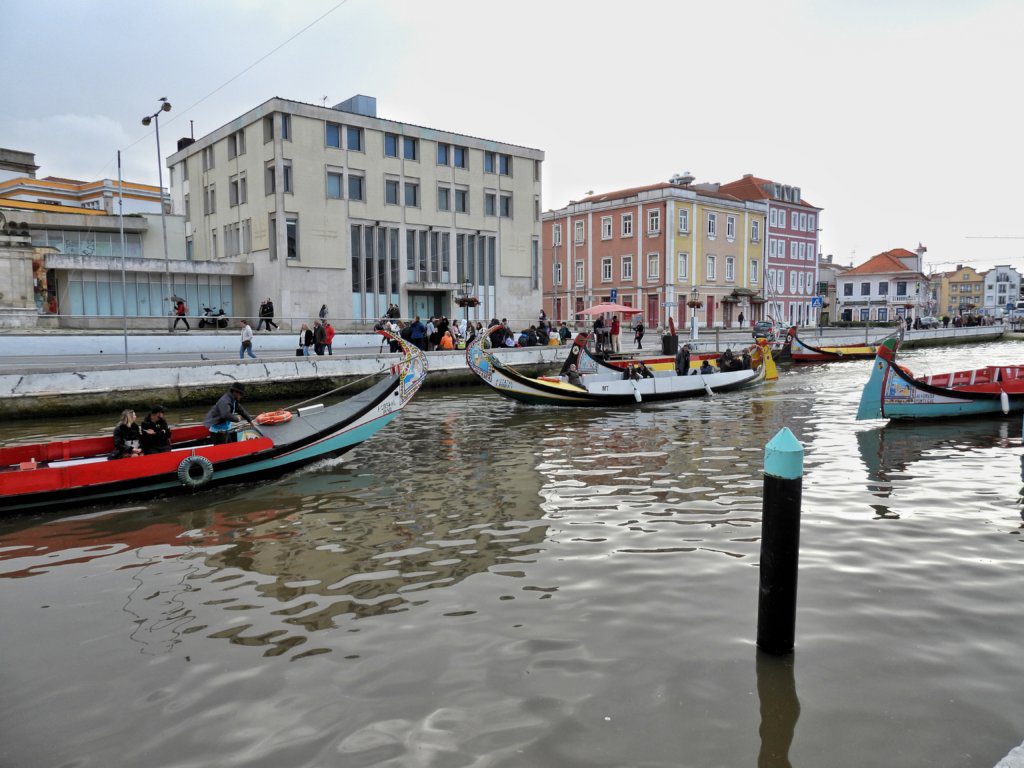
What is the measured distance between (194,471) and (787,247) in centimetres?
6022

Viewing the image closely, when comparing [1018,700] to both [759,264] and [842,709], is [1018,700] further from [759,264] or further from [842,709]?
[759,264]

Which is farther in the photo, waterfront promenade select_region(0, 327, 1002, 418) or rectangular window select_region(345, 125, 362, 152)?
rectangular window select_region(345, 125, 362, 152)

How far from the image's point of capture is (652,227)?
52.9m

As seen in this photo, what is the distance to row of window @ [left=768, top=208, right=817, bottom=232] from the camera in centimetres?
6072

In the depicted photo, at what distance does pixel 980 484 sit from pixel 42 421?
1845 centimetres

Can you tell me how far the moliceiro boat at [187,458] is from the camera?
895cm

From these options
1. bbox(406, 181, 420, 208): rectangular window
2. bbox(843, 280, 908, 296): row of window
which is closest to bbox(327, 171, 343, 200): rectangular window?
bbox(406, 181, 420, 208): rectangular window

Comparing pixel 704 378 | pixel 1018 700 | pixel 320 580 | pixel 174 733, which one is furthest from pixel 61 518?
pixel 704 378

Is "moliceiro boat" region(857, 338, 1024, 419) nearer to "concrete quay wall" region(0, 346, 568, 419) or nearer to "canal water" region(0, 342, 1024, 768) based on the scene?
"canal water" region(0, 342, 1024, 768)

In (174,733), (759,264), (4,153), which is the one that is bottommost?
(174,733)

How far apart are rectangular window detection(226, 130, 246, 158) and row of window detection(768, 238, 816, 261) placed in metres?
40.5

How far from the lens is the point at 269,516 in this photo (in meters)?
9.11

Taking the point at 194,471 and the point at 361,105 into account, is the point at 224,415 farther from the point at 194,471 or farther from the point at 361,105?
the point at 361,105

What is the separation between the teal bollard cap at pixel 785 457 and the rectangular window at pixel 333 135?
122ft
